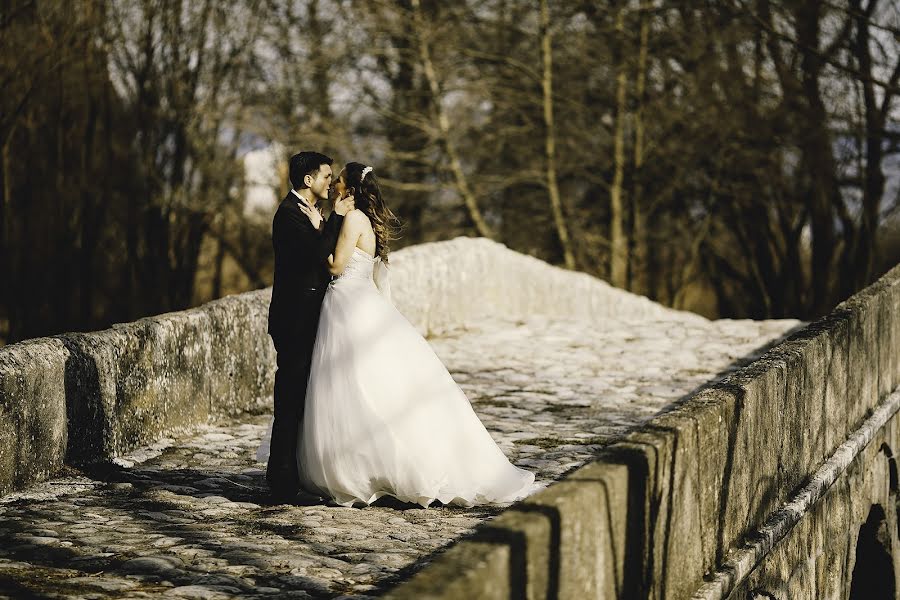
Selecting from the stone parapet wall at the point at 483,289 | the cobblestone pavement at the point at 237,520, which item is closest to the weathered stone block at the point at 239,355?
the cobblestone pavement at the point at 237,520

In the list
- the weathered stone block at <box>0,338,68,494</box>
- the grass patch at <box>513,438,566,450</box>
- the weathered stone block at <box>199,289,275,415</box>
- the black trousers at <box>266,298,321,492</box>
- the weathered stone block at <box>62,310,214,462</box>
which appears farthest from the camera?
the weathered stone block at <box>199,289,275,415</box>

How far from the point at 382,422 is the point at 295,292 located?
0.77 metres

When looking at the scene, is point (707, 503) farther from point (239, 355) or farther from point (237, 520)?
point (239, 355)

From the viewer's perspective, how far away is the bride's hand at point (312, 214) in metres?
5.65

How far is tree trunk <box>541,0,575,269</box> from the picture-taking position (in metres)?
19.7

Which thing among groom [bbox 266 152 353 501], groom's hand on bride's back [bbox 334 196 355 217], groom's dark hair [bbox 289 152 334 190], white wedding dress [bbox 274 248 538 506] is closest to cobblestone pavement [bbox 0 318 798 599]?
white wedding dress [bbox 274 248 538 506]

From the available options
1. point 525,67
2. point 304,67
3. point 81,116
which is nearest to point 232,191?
point 304,67

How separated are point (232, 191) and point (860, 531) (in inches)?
549

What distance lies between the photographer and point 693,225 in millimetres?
22438

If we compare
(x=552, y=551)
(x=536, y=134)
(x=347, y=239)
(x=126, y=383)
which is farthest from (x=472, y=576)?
(x=536, y=134)

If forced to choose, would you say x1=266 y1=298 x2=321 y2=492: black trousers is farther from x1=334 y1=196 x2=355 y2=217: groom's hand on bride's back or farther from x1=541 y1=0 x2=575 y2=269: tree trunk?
x1=541 y1=0 x2=575 y2=269: tree trunk

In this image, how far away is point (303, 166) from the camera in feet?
18.5

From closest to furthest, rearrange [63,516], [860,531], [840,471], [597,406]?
[63,516], [840,471], [597,406], [860,531]

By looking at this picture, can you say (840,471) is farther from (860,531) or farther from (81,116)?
(81,116)
